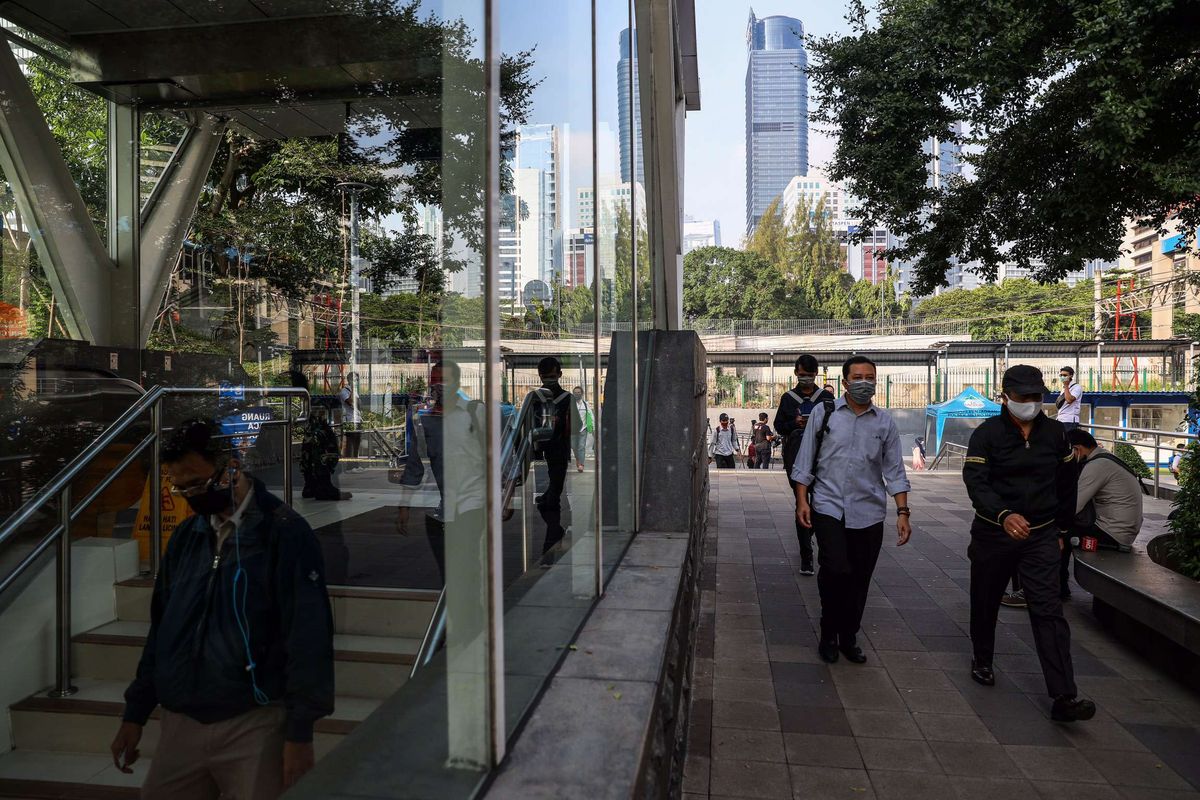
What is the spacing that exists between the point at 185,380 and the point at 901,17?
928 centimetres

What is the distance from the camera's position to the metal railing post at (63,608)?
3.56 metres

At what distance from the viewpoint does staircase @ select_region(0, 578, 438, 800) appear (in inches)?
119

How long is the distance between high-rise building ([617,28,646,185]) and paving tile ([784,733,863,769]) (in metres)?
3.07

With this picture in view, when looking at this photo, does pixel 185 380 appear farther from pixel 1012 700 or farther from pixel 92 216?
pixel 1012 700

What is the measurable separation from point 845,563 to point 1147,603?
1611 millimetres

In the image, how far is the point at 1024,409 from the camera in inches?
160

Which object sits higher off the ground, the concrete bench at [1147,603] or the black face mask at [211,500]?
the black face mask at [211,500]

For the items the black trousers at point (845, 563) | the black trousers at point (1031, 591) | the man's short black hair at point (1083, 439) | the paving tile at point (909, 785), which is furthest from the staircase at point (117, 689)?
the man's short black hair at point (1083, 439)

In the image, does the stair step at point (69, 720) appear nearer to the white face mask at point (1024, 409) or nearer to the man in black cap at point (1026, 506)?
the man in black cap at point (1026, 506)

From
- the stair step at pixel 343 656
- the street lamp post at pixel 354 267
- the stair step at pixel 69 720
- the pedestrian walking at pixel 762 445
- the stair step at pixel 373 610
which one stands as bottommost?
the pedestrian walking at pixel 762 445

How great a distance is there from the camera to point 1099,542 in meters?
5.51

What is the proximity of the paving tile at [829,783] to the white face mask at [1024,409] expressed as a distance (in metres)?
1.91

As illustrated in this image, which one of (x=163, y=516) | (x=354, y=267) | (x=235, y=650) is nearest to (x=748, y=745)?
(x=235, y=650)

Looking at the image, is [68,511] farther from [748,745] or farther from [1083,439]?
[1083,439]
